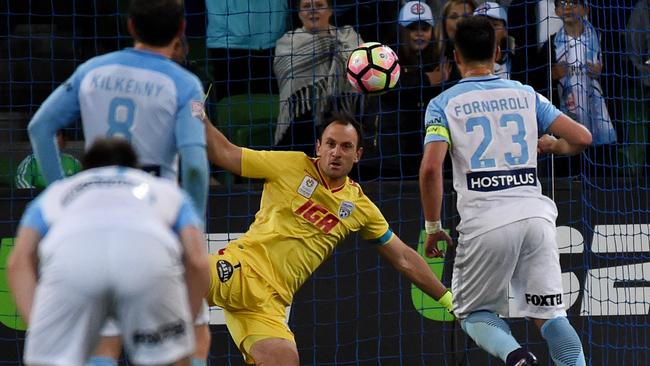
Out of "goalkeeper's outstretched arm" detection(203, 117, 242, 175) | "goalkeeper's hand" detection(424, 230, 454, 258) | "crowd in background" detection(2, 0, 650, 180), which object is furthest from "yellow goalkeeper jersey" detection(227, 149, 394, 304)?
"crowd in background" detection(2, 0, 650, 180)

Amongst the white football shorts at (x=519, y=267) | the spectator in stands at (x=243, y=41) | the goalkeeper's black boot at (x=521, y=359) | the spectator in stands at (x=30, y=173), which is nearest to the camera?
the goalkeeper's black boot at (x=521, y=359)

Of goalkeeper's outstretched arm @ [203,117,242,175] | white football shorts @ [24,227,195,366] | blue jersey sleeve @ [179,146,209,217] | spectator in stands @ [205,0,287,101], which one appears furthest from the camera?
spectator in stands @ [205,0,287,101]

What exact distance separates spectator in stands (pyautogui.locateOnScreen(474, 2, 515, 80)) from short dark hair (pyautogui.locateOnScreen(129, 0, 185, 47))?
14.3ft

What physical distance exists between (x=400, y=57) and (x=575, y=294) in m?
2.26

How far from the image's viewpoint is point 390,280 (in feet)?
31.6

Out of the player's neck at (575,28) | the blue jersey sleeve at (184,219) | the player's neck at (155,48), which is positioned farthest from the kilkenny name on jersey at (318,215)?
the blue jersey sleeve at (184,219)

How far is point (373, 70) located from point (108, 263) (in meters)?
4.07

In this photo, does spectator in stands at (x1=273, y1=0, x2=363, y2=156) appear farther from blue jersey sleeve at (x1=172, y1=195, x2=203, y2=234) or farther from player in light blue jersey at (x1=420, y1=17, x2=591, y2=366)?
blue jersey sleeve at (x1=172, y1=195, x2=203, y2=234)

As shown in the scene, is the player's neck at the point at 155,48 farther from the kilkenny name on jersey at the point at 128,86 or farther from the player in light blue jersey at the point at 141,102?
the kilkenny name on jersey at the point at 128,86

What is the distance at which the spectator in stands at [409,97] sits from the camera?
389 inches

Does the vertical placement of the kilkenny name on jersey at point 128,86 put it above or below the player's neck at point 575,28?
below

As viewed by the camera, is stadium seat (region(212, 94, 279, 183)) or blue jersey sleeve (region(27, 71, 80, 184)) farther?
stadium seat (region(212, 94, 279, 183))

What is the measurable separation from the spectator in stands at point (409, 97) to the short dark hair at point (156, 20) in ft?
13.7

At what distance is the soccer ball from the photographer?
851 cm
